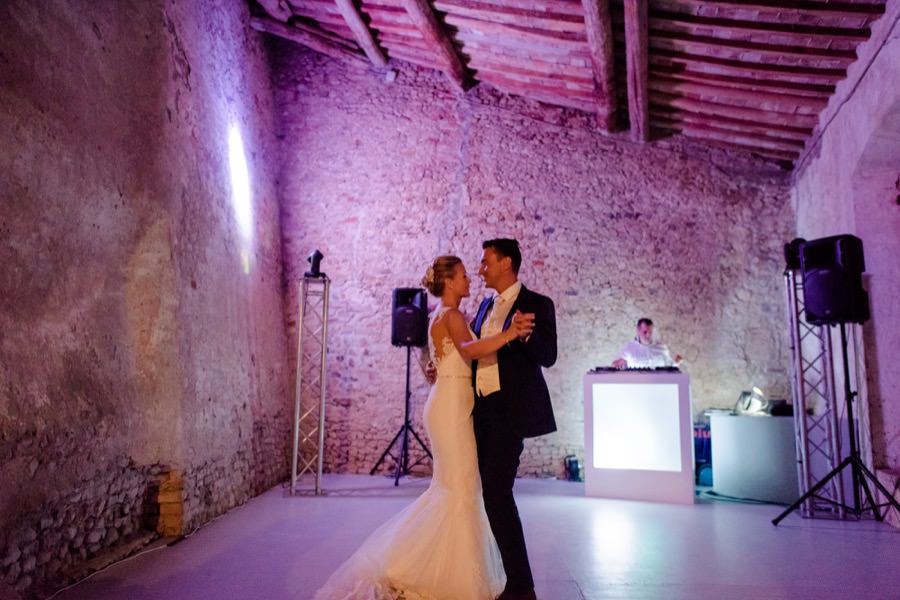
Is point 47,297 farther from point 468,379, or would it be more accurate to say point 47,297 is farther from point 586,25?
point 586,25

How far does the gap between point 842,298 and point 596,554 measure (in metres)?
2.56

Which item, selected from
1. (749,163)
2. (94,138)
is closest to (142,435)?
(94,138)

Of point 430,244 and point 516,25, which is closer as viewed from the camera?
point 516,25

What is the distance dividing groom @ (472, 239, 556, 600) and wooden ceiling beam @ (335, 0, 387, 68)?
426cm

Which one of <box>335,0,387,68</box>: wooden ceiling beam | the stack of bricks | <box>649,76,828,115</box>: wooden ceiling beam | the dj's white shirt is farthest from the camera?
the dj's white shirt

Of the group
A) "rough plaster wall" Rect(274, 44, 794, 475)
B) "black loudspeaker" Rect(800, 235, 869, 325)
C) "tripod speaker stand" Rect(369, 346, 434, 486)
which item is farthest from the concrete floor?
"rough plaster wall" Rect(274, 44, 794, 475)

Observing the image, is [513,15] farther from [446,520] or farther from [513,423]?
[446,520]

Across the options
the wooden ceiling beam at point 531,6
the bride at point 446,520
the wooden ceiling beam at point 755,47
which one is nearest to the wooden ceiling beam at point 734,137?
→ the wooden ceiling beam at point 755,47

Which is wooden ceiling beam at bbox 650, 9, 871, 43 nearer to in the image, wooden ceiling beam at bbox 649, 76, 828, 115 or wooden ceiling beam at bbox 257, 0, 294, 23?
wooden ceiling beam at bbox 649, 76, 828, 115

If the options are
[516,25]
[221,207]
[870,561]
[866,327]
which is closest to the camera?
[870,561]

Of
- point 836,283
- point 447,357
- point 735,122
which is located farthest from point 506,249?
point 735,122

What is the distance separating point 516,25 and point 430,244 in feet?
8.23

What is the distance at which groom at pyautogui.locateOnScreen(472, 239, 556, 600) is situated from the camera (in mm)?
2773

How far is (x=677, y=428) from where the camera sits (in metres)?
5.59
